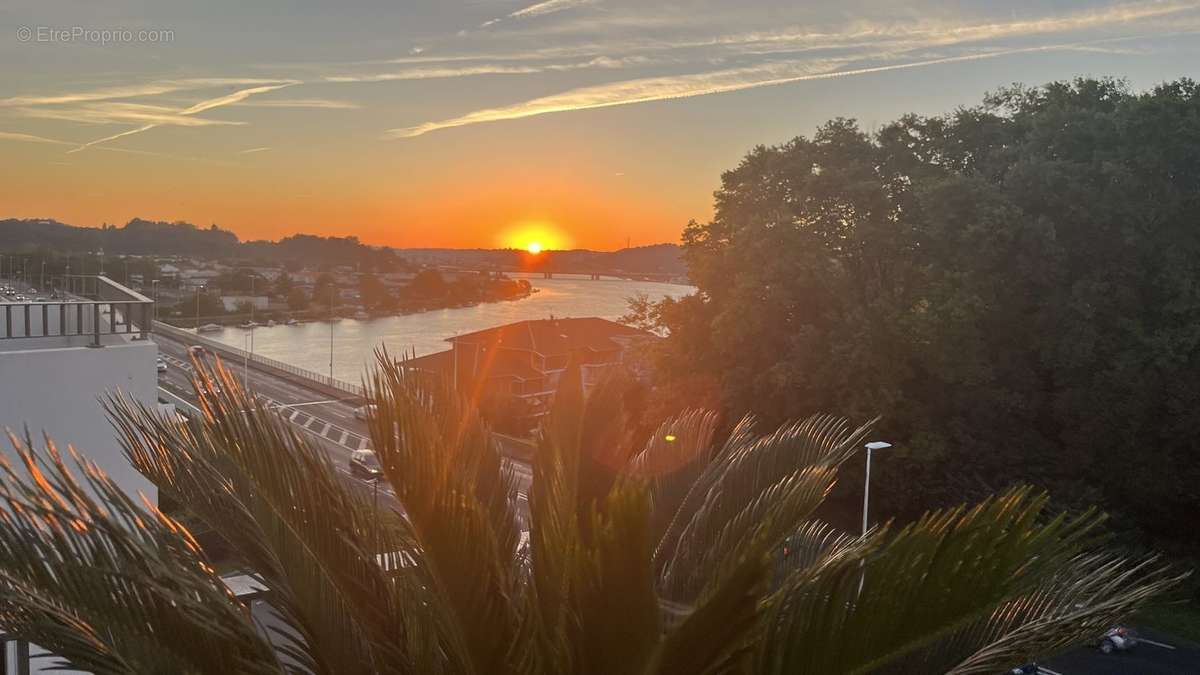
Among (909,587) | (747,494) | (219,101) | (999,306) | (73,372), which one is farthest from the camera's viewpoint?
(999,306)

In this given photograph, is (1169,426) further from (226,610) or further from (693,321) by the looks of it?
(226,610)

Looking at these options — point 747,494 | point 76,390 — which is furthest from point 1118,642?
point 76,390

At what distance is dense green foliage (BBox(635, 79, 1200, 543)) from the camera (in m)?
15.2

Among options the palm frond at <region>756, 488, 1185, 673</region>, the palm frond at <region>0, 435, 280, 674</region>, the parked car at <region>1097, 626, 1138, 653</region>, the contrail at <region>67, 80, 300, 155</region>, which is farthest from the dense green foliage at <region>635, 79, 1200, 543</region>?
the palm frond at <region>0, 435, 280, 674</region>

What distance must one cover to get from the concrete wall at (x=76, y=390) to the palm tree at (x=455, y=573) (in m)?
3.32

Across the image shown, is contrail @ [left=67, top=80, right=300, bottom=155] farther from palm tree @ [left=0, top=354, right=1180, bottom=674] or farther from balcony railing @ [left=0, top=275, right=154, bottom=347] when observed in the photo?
palm tree @ [left=0, top=354, right=1180, bottom=674]

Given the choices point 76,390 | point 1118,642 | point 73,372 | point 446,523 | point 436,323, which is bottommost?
point 1118,642

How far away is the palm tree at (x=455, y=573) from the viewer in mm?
1784

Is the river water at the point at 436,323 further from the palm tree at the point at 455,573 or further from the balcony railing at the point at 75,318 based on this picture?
the palm tree at the point at 455,573

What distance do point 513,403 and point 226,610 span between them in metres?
24.8

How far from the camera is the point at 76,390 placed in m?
5.60

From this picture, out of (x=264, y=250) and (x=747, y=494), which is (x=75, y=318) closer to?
(x=747, y=494)

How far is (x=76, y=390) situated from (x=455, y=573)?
14.6ft

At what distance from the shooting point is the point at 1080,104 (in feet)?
56.4
